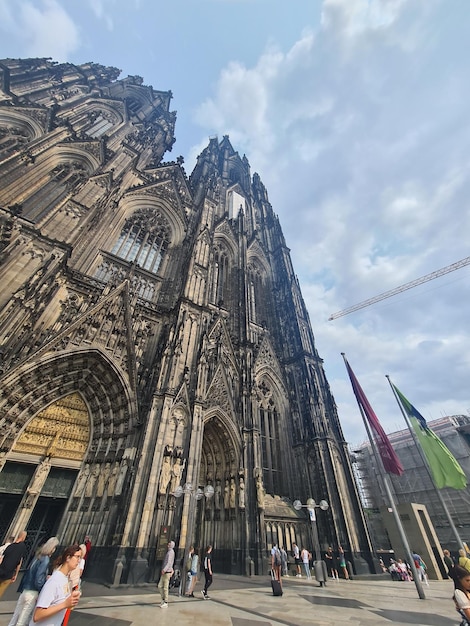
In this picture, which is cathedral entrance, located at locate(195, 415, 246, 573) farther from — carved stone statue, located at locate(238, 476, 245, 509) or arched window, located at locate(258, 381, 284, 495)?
arched window, located at locate(258, 381, 284, 495)

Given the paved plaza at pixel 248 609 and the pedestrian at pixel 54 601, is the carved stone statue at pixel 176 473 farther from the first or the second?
the pedestrian at pixel 54 601

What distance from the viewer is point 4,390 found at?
30.4 feet

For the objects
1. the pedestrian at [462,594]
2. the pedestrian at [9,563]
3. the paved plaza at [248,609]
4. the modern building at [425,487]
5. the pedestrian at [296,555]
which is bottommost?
the paved plaza at [248,609]

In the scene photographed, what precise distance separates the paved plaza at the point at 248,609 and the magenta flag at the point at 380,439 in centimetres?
304

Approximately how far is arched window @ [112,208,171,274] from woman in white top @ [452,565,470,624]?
651 inches

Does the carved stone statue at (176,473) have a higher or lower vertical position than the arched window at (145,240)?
lower

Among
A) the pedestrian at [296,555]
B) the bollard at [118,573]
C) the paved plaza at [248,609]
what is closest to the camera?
the paved plaza at [248,609]

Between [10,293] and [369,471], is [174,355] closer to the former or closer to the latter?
[10,293]

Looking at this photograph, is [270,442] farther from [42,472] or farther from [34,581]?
[34,581]

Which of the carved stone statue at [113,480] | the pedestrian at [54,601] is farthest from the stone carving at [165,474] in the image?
the pedestrian at [54,601]

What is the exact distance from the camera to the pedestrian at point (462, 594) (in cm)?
311

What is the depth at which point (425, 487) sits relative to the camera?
94.8 feet

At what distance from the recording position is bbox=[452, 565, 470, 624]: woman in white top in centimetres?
310

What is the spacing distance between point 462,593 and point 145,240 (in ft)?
61.4
